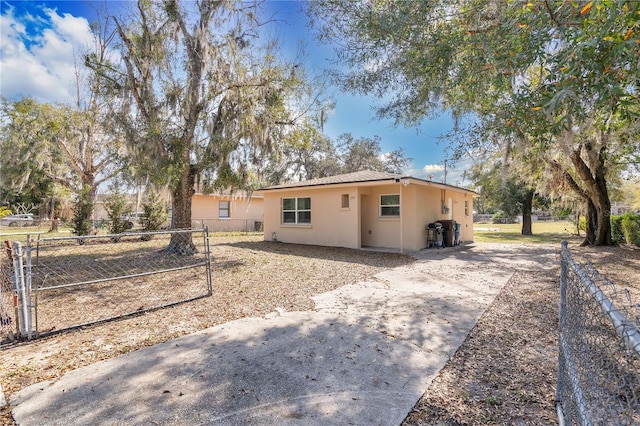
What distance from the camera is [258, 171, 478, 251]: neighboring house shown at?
38.2 feet

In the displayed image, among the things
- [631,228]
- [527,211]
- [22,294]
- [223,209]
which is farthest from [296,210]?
[527,211]

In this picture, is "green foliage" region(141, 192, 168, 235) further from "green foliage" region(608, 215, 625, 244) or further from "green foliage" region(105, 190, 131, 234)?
"green foliage" region(608, 215, 625, 244)

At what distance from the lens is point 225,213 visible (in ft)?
75.8

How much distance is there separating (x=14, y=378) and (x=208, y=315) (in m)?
2.08

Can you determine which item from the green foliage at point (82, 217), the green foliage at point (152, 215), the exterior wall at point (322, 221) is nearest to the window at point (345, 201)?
the exterior wall at point (322, 221)

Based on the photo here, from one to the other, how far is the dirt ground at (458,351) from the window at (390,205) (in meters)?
5.11

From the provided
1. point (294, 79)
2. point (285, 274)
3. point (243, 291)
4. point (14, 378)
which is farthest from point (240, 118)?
point (14, 378)

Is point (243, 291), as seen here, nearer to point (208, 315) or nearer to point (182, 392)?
point (208, 315)

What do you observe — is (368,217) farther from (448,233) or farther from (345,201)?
(448,233)

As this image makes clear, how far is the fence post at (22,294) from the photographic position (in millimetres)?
3645

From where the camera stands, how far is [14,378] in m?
2.91

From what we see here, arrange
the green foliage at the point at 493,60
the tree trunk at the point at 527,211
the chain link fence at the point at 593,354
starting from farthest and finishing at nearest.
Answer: the tree trunk at the point at 527,211
the green foliage at the point at 493,60
the chain link fence at the point at 593,354

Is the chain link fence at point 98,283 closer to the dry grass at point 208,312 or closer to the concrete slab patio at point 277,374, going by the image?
the dry grass at point 208,312

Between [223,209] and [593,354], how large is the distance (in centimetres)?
2277
